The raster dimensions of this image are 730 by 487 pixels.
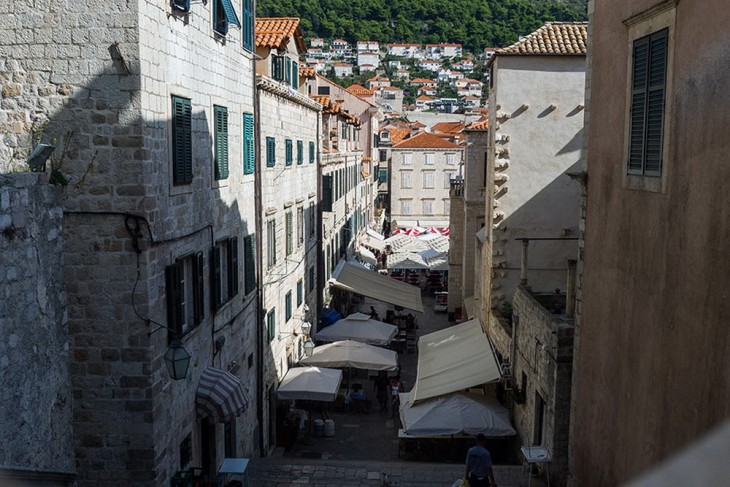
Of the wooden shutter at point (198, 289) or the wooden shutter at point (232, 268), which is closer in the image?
the wooden shutter at point (198, 289)

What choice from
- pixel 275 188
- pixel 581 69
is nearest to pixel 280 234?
pixel 275 188

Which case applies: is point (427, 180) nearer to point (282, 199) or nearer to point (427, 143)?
point (427, 143)

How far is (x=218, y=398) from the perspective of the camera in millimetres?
12680

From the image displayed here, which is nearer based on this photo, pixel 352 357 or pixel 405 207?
pixel 352 357

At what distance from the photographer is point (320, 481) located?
49.7ft

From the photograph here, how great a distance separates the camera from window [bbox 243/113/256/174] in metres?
16.3

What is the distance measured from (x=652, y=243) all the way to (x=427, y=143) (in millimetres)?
54349

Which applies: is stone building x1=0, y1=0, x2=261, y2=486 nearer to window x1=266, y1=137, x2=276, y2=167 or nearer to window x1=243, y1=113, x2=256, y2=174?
window x1=243, y1=113, x2=256, y2=174

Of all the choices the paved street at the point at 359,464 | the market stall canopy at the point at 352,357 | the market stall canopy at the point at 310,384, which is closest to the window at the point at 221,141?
the paved street at the point at 359,464

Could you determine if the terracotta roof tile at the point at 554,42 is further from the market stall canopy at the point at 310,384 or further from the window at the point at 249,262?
the market stall canopy at the point at 310,384

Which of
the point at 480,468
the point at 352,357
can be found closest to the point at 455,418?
the point at 480,468

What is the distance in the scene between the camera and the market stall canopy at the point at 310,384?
20.1 meters

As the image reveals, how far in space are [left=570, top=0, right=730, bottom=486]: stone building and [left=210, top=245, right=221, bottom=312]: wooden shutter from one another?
6.38 metres

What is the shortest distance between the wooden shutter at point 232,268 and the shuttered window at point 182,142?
322 cm
